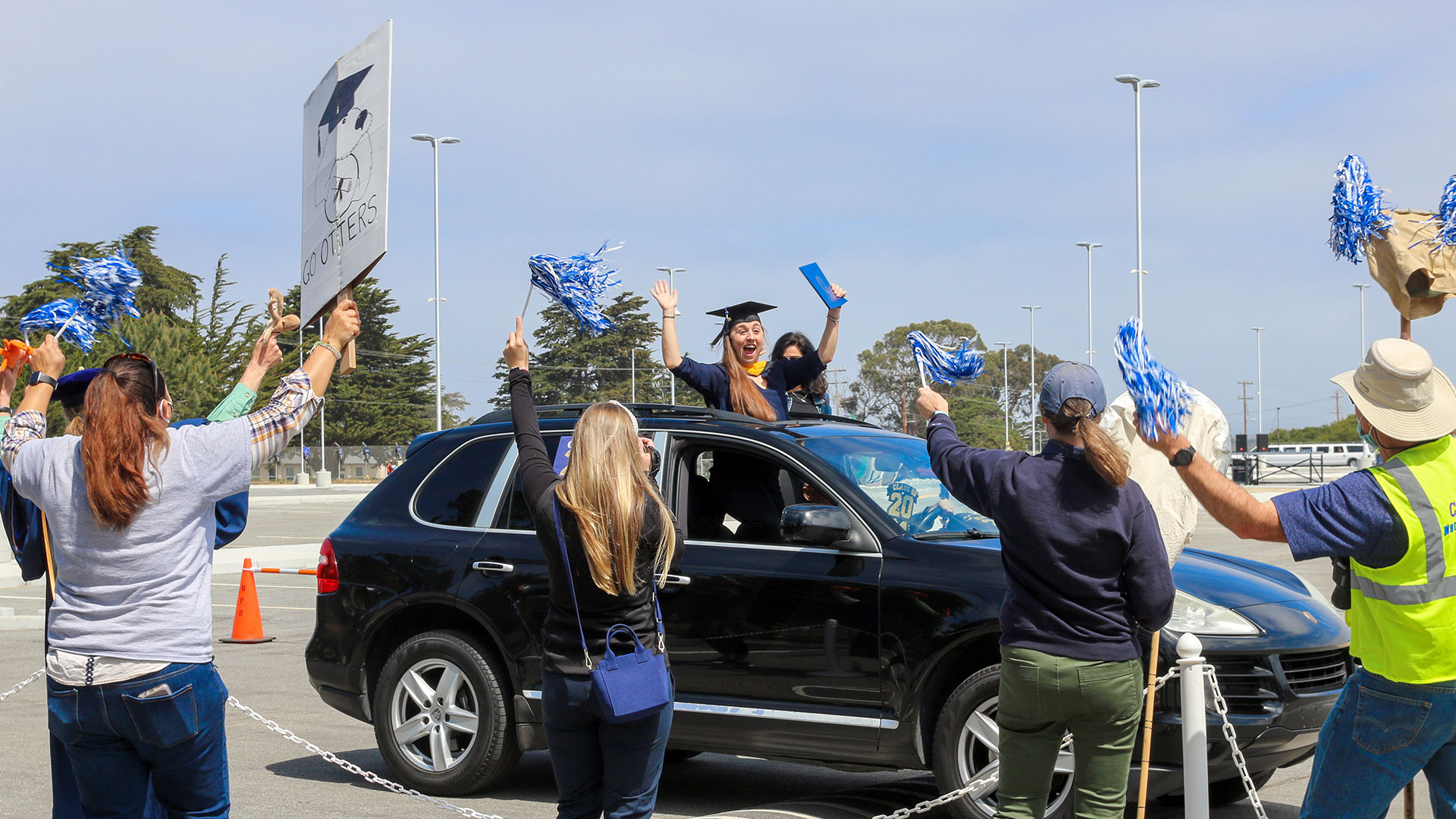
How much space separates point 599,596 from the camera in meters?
3.96

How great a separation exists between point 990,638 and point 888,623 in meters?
0.43

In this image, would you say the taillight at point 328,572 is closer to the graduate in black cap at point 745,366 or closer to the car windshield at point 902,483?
the graduate in black cap at point 745,366

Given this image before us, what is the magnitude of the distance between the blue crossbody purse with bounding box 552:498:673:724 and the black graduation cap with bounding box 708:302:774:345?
13.3ft

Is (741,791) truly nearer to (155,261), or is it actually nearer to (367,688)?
(367,688)

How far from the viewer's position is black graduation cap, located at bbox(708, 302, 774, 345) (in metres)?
7.96

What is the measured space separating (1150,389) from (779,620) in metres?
2.80

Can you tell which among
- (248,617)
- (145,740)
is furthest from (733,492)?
(248,617)

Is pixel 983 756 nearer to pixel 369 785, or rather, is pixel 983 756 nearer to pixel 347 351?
pixel 347 351

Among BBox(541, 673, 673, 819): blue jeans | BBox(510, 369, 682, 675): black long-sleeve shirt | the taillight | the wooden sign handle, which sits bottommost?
BBox(541, 673, 673, 819): blue jeans

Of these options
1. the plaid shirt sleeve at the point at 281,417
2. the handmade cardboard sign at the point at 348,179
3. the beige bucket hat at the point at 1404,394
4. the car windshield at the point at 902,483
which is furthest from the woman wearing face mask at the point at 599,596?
the car windshield at the point at 902,483

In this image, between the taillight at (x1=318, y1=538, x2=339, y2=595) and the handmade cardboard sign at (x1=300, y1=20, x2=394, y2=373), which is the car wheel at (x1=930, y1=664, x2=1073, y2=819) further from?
the taillight at (x1=318, y1=538, x2=339, y2=595)

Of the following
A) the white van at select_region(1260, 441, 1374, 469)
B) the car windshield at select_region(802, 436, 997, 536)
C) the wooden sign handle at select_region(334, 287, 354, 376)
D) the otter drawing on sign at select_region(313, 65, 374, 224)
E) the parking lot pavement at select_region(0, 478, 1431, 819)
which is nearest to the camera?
the wooden sign handle at select_region(334, 287, 354, 376)

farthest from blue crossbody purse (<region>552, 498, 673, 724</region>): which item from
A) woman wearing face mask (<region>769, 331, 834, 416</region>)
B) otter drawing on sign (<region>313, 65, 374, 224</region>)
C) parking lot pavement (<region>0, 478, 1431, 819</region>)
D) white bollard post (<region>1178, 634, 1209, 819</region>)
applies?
woman wearing face mask (<region>769, 331, 834, 416</region>)

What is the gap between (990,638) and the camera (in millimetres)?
5625
